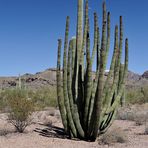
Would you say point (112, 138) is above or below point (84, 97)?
below

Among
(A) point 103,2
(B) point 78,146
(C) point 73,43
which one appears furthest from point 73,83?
(A) point 103,2

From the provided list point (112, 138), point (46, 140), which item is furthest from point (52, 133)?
point (112, 138)

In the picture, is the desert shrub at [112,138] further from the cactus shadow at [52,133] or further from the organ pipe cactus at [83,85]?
the cactus shadow at [52,133]

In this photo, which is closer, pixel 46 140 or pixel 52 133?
pixel 46 140

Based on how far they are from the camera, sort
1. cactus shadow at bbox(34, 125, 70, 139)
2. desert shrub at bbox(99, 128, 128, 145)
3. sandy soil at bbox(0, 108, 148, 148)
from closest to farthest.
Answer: sandy soil at bbox(0, 108, 148, 148), desert shrub at bbox(99, 128, 128, 145), cactus shadow at bbox(34, 125, 70, 139)

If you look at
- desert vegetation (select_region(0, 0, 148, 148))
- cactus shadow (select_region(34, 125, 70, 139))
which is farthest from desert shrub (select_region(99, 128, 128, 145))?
cactus shadow (select_region(34, 125, 70, 139))

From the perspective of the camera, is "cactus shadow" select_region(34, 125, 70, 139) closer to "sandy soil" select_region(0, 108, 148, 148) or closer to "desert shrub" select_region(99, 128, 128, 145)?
"sandy soil" select_region(0, 108, 148, 148)

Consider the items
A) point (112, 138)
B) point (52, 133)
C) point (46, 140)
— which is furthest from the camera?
point (52, 133)

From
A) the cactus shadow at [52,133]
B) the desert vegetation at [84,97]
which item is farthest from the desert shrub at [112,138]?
the cactus shadow at [52,133]

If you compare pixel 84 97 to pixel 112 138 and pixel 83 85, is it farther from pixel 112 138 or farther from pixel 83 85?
pixel 112 138

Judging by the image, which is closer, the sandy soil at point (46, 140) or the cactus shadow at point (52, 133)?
the sandy soil at point (46, 140)

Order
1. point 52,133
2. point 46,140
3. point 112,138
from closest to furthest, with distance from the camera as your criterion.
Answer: point 46,140
point 112,138
point 52,133

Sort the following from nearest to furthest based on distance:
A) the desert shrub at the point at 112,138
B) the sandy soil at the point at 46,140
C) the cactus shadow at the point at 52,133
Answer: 1. the sandy soil at the point at 46,140
2. the desert shrub at the point at 112,138
3. the cactus shadow at the point at 52,133

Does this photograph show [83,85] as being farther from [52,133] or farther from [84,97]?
[52,133]
